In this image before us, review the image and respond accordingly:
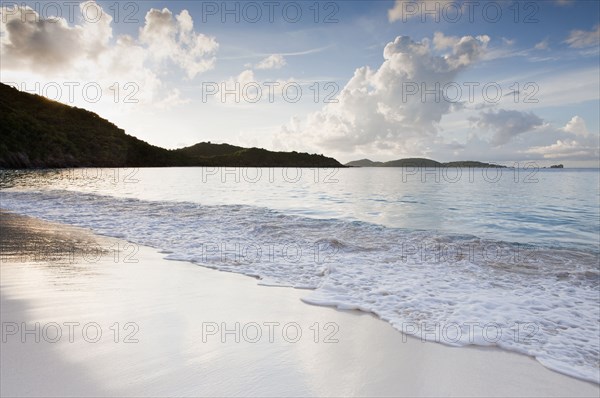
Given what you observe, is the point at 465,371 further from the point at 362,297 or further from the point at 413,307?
the point at 362,297

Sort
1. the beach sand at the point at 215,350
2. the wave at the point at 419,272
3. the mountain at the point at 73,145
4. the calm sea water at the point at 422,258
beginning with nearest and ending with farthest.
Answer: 1. the beach sand at the point at 215,350
2. the wave at the point at 419,272
3. the calm sea water at the point at 422,258
4. the mountain at the point at 73,145

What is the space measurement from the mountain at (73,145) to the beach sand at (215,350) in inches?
3517

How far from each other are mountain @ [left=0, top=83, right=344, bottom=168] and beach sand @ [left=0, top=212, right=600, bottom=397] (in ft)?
293

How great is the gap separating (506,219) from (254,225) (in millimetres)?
10752

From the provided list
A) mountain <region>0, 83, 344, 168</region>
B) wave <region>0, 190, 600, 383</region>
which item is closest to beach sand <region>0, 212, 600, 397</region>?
wave <region>0, 190, 600, 383</region>

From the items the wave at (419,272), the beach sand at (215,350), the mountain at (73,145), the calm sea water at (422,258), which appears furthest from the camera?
the mountain at (73,145)

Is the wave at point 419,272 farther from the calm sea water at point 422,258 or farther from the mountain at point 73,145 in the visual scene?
the mountain at point 73,145

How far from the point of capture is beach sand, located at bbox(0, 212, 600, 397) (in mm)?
3029

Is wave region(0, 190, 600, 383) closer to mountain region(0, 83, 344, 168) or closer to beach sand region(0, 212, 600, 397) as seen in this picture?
beach sand region(0, 212, 600, 397)

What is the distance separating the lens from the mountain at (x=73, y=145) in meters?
86.2

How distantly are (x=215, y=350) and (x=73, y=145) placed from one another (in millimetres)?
121699

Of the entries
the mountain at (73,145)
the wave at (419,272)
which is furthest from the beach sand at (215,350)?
the mountain at (73,145)

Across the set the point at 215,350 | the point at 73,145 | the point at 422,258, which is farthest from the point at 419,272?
the point at 73,145

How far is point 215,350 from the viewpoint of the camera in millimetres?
3598
